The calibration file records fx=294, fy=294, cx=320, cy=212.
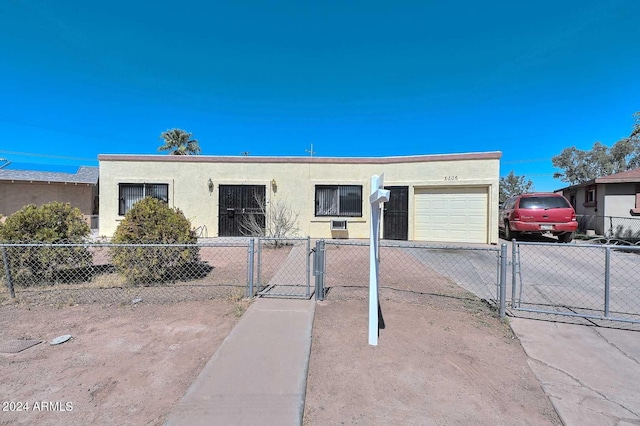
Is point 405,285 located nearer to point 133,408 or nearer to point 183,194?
point 133,408

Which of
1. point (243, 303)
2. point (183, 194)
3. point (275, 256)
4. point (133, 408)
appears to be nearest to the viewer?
point (133, 408)

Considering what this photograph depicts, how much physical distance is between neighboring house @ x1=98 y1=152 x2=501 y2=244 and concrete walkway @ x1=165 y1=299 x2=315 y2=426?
8.29 metres

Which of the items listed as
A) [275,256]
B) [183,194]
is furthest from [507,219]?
[183,194]

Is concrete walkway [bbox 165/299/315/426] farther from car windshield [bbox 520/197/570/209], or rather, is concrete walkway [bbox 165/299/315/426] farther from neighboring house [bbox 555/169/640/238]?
neighboring house [bbox 555/169/640/238]

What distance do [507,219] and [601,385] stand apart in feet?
34.4

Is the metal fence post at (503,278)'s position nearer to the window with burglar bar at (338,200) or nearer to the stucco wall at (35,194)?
the window with burglar bar at (338,200)

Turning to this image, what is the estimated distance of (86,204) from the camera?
675 inches

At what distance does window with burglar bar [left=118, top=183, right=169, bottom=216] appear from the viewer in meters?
11.6

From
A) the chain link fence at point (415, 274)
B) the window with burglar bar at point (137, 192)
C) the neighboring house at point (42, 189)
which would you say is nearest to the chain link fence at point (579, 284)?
the chain link fence at point (415, 274)

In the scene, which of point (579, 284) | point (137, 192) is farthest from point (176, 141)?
point (579, 284)

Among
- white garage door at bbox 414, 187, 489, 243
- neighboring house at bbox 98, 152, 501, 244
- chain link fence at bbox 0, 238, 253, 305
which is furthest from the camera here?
neighboring house at bbox 98, 152, 501, 244

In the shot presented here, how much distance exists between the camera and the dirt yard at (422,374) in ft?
7.06

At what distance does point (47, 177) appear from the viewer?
16.4 metres

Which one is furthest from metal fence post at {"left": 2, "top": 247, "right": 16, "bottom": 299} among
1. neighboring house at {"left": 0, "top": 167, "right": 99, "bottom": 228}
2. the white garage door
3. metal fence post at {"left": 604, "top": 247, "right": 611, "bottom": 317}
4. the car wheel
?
the car wheel
